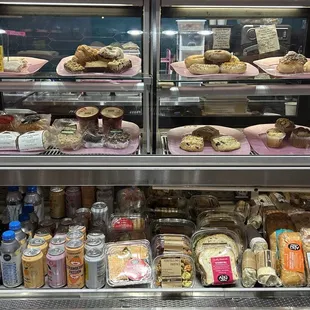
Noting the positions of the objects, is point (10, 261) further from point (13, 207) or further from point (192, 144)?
point (192, 144)

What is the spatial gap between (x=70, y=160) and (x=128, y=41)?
0.70m

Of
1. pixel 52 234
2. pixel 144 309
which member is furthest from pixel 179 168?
pixel 52 234

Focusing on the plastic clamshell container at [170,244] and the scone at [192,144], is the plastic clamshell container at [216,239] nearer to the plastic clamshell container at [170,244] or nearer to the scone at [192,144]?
the plastic clamshell container at [170,244]

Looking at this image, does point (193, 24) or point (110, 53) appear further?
point (193, 24)

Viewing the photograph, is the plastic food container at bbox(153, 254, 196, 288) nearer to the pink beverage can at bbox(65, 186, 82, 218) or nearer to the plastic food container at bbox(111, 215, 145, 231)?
the plastic food container at bbox(111, 215, 145, 231)

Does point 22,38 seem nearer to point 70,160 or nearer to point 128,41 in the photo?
point 128,41

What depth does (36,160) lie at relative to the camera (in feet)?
5.50

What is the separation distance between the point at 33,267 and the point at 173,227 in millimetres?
749

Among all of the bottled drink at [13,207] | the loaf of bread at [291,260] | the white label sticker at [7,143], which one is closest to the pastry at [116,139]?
the white label sticker at [7,143]

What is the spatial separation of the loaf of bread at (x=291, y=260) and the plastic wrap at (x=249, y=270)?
0.13 metres

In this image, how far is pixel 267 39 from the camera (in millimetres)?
1849

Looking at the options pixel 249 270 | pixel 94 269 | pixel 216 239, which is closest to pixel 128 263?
pixel 94 269

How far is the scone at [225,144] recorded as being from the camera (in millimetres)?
1752

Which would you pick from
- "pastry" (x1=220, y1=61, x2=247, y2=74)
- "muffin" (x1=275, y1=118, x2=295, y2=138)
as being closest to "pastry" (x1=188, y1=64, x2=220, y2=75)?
"pastry" (x1=220, y1=61, x2=247, y2=74)
